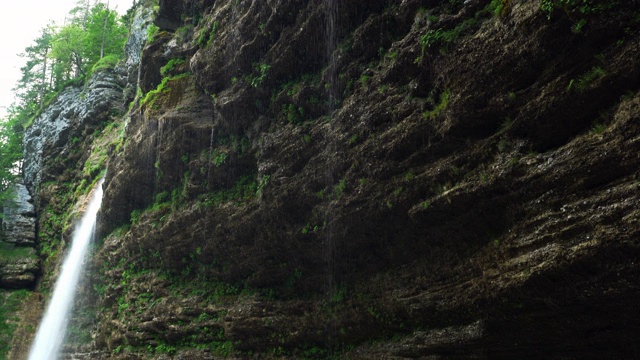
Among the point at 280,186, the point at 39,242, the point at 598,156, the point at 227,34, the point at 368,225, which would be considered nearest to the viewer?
the point at 598,156

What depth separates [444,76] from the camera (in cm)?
785

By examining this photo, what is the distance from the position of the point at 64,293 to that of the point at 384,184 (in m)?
18.5

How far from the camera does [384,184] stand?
29.2 feet

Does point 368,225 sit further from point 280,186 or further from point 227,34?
point 227,34

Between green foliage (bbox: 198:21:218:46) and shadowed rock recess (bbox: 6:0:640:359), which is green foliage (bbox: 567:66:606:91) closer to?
shadowed rock recess (bbox: 6:0:640:359)

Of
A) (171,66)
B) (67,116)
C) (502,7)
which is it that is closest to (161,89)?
(171,66)

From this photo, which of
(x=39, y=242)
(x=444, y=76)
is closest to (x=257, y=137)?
(x=444, y=76)

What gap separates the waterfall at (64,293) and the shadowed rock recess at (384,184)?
426 centimetres

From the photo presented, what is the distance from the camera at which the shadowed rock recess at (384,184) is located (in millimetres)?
6172

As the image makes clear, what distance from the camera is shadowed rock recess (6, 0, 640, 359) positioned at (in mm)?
6172

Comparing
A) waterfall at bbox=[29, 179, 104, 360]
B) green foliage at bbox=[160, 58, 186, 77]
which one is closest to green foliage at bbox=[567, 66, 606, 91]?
green foliage at bbox=[160, 58, 186, 77]

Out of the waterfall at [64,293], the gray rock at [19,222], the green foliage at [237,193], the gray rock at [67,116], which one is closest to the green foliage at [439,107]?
the green foliage at [237,193]

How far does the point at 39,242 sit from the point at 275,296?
2143cm

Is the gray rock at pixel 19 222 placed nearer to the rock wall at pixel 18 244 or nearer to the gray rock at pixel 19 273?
the rock wall at pixel 18 244
